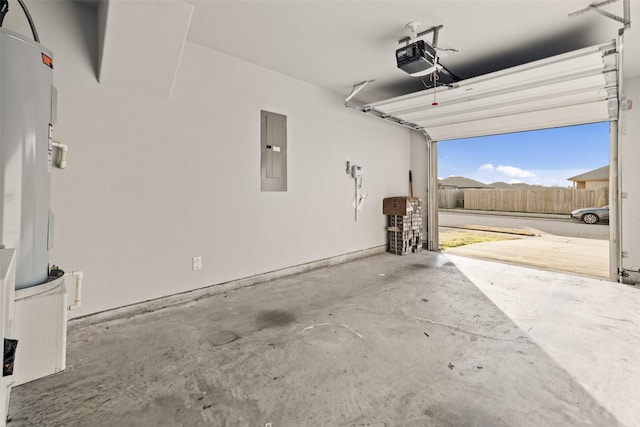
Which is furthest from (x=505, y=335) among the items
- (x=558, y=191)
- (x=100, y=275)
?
(x=558, y=191)

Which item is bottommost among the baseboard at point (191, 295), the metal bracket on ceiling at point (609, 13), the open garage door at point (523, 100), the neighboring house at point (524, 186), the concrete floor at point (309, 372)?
the concrete floor at point (309, 372)

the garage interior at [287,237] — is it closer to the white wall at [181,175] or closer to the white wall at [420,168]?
the white wall at [181,175]

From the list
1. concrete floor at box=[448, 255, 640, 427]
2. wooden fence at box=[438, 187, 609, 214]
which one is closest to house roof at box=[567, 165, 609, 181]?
wooden fence at box=[438, 187, 609, 214]

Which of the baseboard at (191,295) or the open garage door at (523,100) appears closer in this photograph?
the baseboard at (191,295)

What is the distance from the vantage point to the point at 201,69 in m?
3.24

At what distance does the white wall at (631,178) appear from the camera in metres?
3.91

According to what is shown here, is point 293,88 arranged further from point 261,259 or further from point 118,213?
point 118,213

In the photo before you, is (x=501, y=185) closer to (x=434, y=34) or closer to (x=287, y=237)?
(x=434, y=34)

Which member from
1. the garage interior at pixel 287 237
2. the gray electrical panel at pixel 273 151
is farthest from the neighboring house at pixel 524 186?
the gray electrical panel at pixel 273 151

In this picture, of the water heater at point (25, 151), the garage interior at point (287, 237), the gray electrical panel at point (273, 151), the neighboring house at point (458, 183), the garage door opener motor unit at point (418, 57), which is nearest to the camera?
the water heater at point (25, 151)

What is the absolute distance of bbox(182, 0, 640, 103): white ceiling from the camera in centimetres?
263

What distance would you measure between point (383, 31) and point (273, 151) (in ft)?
6.14

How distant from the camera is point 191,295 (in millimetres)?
3234

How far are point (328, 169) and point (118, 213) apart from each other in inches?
115
